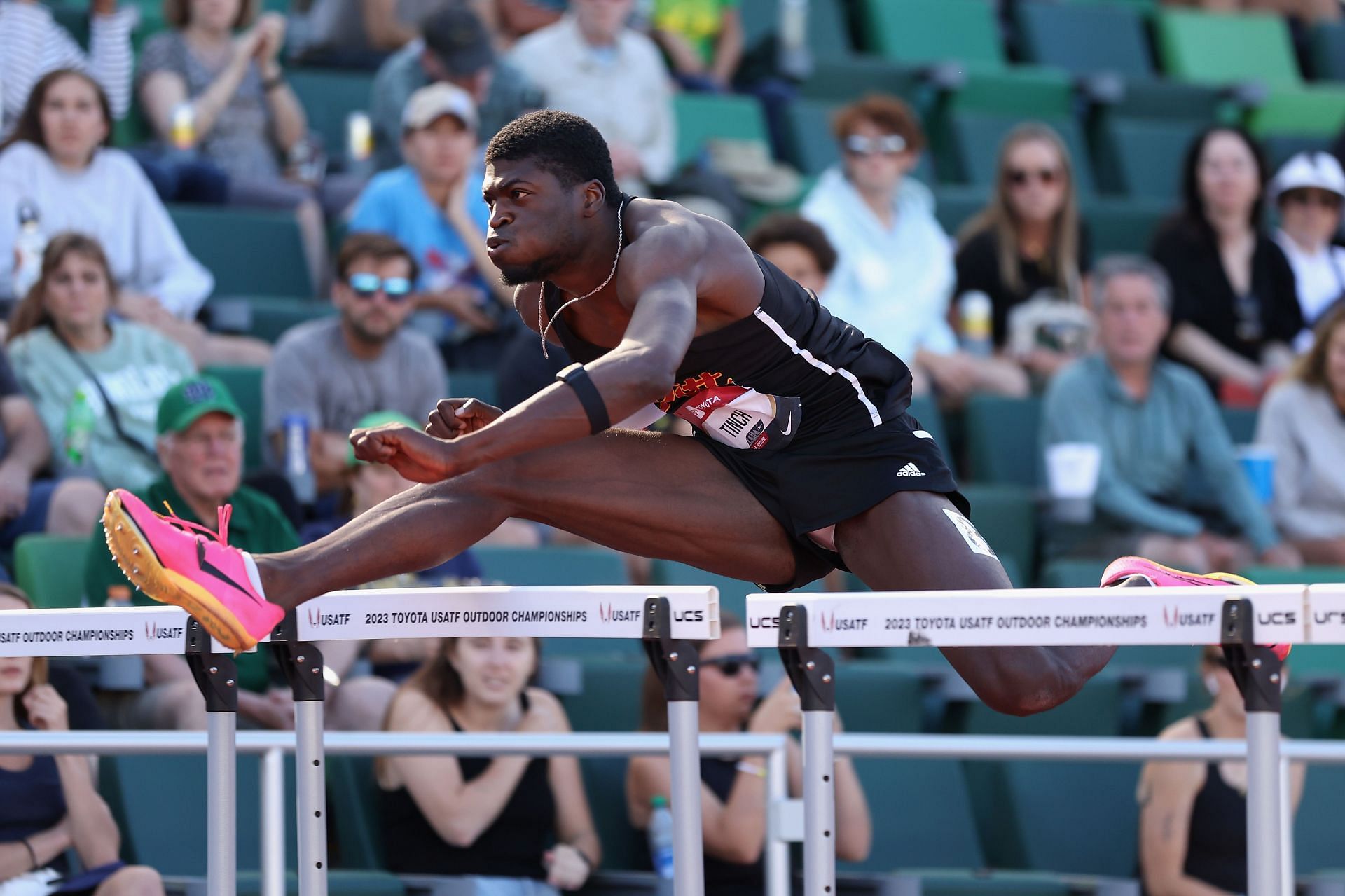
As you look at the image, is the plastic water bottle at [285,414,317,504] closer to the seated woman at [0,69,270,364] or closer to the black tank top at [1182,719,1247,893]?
the seated woman at [0,69,270,364]

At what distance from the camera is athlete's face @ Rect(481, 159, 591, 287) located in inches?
142

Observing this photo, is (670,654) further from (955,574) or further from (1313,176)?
(1313,176)

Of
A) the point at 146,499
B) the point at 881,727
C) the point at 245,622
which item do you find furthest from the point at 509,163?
the point at 881,727

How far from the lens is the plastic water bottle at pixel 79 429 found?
6109 mm

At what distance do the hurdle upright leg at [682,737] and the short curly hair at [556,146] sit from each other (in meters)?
0.88

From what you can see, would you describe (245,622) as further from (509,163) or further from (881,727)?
(881,727)

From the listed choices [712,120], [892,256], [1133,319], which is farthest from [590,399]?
[712,120]

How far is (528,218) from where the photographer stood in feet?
11.9

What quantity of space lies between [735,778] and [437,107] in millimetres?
3125

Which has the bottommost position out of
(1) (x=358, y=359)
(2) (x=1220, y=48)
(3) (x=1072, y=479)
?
(3) (x=1072, y=479)

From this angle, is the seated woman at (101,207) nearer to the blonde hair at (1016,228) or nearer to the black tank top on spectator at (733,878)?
the black tank top on spectator at (733,878)

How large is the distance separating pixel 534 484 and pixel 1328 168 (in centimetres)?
618

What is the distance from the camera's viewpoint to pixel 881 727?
→ 20.1ft

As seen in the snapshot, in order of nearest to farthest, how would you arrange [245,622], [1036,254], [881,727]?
[245,622]
[881,727]
[1036,254]
